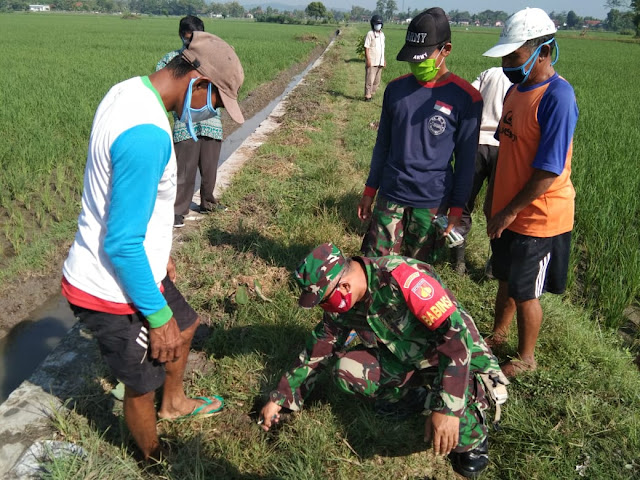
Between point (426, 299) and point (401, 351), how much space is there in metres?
0.39

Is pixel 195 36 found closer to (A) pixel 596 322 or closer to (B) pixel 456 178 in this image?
A: (B) pixel 456 178

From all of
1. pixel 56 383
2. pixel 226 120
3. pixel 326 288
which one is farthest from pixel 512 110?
pixel 226 120

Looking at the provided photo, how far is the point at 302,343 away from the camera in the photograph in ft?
8.93

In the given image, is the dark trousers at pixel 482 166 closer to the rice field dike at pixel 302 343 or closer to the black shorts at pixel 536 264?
the rice field dike at pixel 302 343

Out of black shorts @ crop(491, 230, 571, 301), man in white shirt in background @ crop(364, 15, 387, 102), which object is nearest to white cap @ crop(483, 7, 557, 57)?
black shorts @ crop(491, 230, 571, 301)

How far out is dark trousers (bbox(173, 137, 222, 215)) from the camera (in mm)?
4027

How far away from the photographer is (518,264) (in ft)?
7.72

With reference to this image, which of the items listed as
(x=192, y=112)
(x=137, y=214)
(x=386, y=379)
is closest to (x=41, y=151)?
(x=192, y=112)

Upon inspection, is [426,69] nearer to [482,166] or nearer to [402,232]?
[402,232]

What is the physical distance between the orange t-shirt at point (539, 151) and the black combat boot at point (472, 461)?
1008 mm

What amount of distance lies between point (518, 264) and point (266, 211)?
265 centimetres

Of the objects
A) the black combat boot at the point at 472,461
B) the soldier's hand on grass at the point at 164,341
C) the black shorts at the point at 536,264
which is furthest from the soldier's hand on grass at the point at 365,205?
the soldier's hand on grass at the point at 164,341

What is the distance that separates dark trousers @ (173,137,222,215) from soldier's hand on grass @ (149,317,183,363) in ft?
8.40

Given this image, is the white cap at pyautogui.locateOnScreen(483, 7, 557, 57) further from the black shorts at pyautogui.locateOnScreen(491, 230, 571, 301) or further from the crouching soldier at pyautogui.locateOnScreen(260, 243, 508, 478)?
the crouching soldier at pyautogui.locateOnScreen(260, 243, 508, 478)
